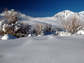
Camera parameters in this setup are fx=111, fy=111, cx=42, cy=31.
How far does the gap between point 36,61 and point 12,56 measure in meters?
0.20

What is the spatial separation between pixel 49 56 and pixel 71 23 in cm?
365

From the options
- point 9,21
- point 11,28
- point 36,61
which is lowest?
point 36,61

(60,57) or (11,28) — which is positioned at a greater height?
(11,28)

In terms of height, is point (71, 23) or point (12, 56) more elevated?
point (71, 23)

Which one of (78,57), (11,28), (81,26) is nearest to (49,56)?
(78,57)

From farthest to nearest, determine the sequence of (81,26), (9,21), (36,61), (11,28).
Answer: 1. (9,21)
2. (81,26)
3. (11,28)
4. (36,61)

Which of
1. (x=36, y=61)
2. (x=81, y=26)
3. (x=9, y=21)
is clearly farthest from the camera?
(x=9, y=21)

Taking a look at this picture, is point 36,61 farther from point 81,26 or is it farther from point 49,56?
point 81,26

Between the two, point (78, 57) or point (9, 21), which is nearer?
point (78, 57)

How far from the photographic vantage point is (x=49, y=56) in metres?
0.73

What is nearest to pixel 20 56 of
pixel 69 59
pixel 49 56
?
pixel 49 56

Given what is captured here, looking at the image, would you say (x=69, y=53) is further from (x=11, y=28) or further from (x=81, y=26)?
(x=81, y=26)

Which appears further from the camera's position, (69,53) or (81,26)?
(81,26)

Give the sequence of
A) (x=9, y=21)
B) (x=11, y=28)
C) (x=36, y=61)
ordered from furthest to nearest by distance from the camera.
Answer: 1. (x=9, y=21)
2. (x=11, y=28)
3. (x=36, y=61)
